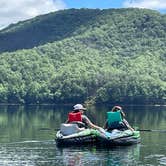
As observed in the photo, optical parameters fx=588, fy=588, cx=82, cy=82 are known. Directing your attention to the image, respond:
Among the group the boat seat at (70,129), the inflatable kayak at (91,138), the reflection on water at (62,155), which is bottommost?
the reflection on water at (62,155)

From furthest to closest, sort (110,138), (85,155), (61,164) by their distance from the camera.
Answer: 1. (110,138)
2. (85,155)
3. (61,164)

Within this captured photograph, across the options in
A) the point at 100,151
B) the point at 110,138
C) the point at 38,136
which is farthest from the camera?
the point at 38,136

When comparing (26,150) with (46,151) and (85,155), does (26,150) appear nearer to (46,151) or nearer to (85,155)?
(46,151)

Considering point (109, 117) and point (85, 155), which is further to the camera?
point (109, 117)

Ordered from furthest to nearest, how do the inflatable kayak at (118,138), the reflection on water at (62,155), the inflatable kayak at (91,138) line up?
the inflatable kayak at (118,138)
the inflatable kayak at (91,138)
the reflection on water at (62,155)

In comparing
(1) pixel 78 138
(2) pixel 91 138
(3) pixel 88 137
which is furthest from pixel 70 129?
(2) pixel 91 138

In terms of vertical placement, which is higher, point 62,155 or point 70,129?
point 70,129

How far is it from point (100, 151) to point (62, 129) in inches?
158

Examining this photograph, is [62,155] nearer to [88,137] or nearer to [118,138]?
[88,137]

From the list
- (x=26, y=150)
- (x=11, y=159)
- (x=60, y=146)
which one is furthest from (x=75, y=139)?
(x=11, y=159)

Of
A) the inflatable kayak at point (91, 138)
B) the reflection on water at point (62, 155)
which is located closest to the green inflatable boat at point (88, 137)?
the inflatable kayak at point (91, 138)

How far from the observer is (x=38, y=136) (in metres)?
47.3

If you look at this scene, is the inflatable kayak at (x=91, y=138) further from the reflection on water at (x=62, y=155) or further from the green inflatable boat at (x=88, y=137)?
the reflection on water at (x=62, y=155)

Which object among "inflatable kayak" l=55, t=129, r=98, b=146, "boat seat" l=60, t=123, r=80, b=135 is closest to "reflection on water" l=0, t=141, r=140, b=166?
"inflatable kayak" l=55, t=129, r=98, b=146
